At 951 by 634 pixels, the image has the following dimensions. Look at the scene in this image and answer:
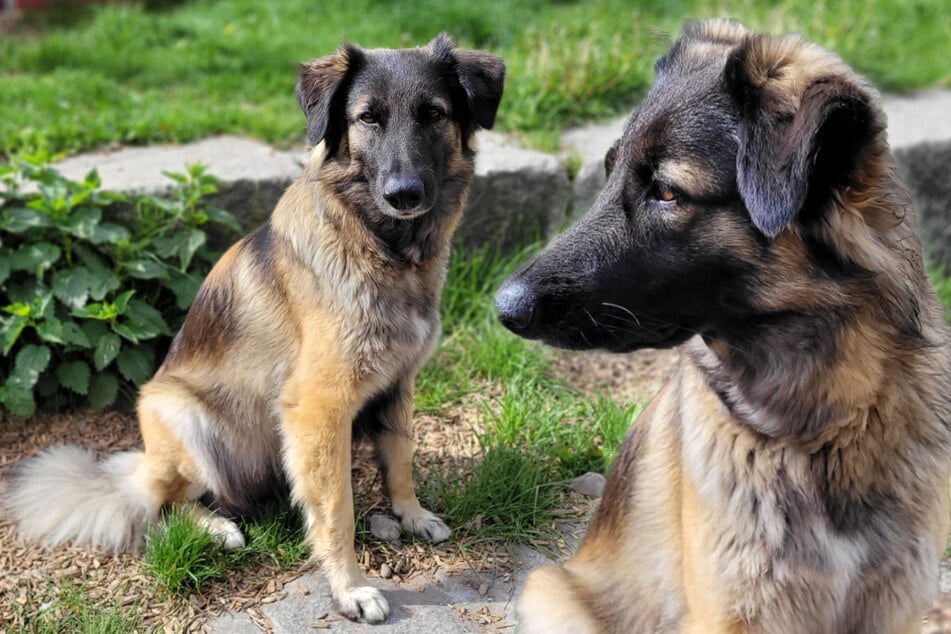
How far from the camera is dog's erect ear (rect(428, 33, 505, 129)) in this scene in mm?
3285

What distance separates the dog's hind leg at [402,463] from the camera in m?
3.48

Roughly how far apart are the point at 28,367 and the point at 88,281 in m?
0.43

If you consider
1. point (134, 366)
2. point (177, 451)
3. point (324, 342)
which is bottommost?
point (134, 366)

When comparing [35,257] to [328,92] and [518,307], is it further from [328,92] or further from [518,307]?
[518,307]

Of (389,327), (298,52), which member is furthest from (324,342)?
(298,52)

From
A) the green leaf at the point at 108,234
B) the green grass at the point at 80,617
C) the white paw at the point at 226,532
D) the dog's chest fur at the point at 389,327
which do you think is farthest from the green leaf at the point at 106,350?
the dog's chest fur at the point at 389,327

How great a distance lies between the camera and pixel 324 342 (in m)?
3.11

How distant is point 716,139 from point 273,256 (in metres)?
1.96

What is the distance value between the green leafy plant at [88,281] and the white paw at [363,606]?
60.0 inches

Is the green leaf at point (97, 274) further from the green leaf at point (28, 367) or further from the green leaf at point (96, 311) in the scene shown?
the green leaf at point (28, 367)

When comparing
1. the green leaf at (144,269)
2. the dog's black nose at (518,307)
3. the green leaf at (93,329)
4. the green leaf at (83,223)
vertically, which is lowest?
the green leaf at (93,329)

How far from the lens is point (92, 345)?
3961mm

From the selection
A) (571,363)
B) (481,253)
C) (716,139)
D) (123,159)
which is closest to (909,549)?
(716,139)

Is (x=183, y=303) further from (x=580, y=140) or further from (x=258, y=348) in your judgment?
(x=580, y=140)
